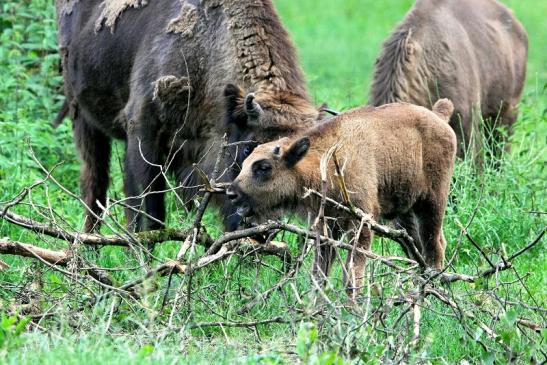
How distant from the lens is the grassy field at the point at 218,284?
514 cm

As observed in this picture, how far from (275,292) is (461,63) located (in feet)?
15.1

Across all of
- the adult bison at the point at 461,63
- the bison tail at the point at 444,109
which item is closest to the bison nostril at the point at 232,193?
the bison tail at the point at 444,109

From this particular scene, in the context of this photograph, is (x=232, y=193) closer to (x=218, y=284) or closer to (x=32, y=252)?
(x=218, y=284)

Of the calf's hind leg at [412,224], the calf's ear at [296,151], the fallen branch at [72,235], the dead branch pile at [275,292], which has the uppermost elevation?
the calf's ear at [296,151]

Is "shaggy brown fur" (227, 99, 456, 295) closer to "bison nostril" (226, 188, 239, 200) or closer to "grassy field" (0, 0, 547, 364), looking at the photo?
"bison nostril" (226, 188, 239, 200)

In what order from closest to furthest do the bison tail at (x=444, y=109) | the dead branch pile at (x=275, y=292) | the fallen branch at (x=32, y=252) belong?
the dead branch pile at (x=275, y=292) < the fallen branch at (x=32, y=252) < the bison tail at (x=444, y=109)

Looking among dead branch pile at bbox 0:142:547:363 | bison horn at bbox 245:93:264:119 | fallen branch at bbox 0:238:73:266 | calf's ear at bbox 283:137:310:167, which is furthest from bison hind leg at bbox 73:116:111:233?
calf's ear at bbox 283:137:310:167

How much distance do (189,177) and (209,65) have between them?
83cm

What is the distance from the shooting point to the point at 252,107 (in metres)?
7.17

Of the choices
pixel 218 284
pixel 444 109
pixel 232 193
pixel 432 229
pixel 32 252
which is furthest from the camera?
pixel 444 109

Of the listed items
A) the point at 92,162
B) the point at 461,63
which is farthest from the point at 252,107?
the point at 461,63

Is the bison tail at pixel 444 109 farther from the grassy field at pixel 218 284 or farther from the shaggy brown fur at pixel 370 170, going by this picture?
the grassy field at pixel 218 284

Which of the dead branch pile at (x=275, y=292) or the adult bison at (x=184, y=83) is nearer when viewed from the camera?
the dead branch pile at (x=275, y=292)

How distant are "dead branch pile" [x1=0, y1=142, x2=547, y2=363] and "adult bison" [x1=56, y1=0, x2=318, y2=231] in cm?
100
